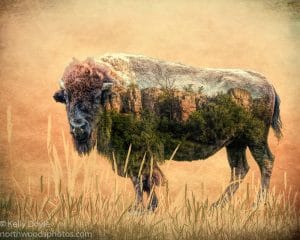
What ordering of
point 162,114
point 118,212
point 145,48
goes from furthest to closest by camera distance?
point 145,48
point 162,114
point 118,212

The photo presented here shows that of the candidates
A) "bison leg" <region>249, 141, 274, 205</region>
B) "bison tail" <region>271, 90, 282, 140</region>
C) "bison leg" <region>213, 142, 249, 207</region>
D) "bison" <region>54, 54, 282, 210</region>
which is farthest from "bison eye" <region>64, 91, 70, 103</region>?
"bison tail" <region>271, 90, 282, 140</region>

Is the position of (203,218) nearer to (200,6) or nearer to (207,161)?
(207,161)

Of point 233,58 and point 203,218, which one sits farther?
point 233,58

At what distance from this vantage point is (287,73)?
5805 millimetres

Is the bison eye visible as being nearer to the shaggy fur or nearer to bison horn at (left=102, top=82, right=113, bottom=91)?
the shaggy fur

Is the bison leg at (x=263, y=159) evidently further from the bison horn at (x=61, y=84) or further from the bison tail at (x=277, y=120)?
the bison horn at (x=61, y=84)

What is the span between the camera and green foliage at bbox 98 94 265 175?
518 centimetres

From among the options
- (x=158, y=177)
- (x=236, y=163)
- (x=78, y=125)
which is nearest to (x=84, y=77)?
(x=78, y=125)

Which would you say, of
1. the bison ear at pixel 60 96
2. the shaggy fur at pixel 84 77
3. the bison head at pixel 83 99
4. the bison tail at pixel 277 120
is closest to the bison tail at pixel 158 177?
the bison head at pixel 83 99

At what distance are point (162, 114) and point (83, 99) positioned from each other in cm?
68

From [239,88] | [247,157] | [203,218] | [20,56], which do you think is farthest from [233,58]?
[20,56]

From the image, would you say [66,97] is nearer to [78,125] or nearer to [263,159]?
[78,125]

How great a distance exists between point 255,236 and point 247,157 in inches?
27.2

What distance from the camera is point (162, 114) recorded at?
531 centimetres
